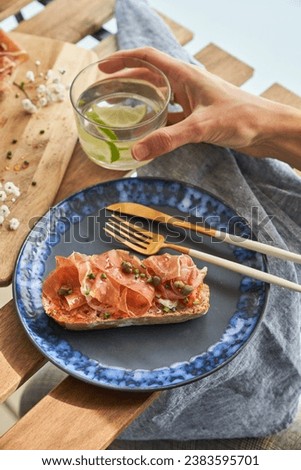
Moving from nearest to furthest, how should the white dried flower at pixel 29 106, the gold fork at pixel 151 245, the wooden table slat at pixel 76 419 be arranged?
the wooden table slat at pixel 76 419 < the gold fork at pixel 151 245 < the white dried flower at pixel 29 106

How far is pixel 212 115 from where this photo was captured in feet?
4.91

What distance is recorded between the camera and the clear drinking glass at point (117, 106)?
57.3 inches

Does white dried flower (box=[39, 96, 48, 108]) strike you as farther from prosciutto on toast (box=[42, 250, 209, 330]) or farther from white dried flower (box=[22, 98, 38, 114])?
prosciutto on toast (box=[42, 250, 209, 330])

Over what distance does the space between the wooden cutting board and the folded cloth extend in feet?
0.71

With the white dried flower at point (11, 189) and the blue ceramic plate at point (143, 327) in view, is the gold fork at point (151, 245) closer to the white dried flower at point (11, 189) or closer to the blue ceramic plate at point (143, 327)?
the blue ceramic plate at point (143, 327)

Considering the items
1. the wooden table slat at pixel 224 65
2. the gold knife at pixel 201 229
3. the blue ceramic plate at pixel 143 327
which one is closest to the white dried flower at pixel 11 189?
the blue ceramic plate at pixel 143 327

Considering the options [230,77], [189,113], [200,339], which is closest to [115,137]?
[189,113]

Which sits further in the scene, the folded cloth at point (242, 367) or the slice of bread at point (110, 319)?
the folded cloth at point (242, 367)

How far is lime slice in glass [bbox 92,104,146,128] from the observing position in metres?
1.51

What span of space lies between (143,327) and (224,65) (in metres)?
0.97

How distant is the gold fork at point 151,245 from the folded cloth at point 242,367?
148 mm

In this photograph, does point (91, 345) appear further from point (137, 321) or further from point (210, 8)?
point (210, 8)

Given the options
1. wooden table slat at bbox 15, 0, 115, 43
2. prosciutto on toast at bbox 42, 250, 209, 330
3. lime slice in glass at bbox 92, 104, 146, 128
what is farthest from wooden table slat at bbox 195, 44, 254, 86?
prosciutto on toast at bbox 42, 250, 209, 330
